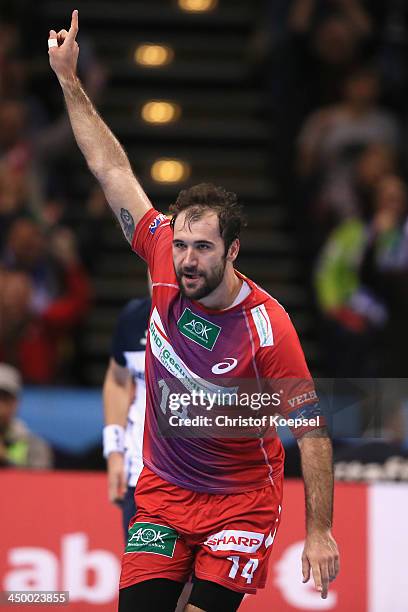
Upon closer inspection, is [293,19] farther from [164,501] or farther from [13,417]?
[164,501]

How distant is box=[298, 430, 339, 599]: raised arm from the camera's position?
4.86 meters

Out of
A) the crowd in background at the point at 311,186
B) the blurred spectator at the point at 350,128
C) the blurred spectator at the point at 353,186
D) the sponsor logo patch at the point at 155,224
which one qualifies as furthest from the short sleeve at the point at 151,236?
the blurred spectator at the point at 350,128

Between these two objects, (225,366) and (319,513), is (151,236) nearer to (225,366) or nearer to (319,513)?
(225,366)

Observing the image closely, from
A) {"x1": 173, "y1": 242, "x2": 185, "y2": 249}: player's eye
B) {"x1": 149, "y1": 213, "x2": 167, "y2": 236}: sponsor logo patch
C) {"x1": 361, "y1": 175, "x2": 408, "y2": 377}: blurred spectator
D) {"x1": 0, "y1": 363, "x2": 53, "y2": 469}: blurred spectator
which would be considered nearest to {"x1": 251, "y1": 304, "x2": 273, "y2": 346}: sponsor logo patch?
{"x1": 173, "y1": 242, "x2": 185, "y2": 249}: player's eye

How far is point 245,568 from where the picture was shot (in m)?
5.01

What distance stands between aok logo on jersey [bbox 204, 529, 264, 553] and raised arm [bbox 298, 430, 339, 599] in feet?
0.76

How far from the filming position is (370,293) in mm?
9578

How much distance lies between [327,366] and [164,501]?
17.6 ft

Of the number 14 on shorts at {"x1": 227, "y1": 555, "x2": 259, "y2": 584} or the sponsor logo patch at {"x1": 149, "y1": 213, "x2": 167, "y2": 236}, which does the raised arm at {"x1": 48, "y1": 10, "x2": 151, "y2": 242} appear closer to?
the sponsor logo patch at {"x1": 149, "y1": 213, "x2": 167, "y2": 236}

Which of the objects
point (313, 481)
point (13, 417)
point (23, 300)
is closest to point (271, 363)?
point (313, 481)

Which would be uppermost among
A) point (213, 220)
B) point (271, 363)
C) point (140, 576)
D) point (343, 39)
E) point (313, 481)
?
point (343, 39)

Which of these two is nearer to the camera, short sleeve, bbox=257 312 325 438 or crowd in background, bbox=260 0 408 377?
short sleeve, bbox=257 312 325 438

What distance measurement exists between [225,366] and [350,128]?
6.13 m

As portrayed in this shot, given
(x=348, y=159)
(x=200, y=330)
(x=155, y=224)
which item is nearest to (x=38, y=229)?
(x=348, y=159)
